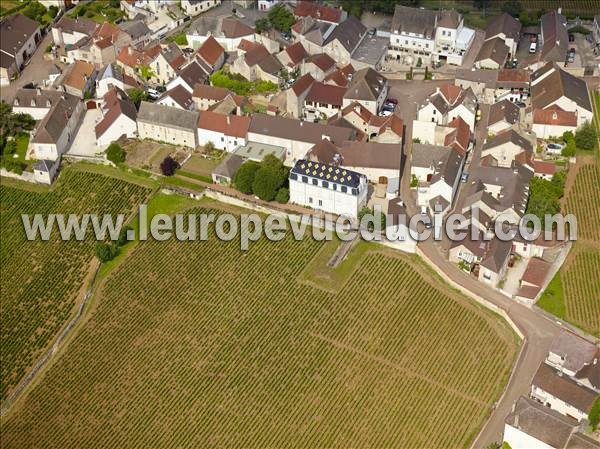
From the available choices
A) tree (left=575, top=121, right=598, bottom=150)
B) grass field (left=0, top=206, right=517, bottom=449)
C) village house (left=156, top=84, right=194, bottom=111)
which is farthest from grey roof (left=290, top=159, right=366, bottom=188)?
tree (left=575, top=121, right=598, bottom=150)

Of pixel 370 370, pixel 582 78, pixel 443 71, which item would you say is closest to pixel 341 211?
pixel 370 370

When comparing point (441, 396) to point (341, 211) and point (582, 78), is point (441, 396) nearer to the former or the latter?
point (341, 211)

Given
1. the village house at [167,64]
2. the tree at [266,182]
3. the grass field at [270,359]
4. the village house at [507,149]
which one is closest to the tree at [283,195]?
the tree at [266,182]

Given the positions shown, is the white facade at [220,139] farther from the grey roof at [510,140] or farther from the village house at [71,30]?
the village house at [71,30]

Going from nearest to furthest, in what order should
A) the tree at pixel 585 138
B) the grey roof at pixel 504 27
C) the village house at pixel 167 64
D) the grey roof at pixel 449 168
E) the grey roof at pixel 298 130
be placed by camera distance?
the grey roof at pixel 449 168
the grey roof at pixel 298 130
the tree at pixel 585 138
the village house at pixel 167 64
the grey roof at pixel 504 27

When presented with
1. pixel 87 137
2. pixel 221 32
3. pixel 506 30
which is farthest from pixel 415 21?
pixel 87 137

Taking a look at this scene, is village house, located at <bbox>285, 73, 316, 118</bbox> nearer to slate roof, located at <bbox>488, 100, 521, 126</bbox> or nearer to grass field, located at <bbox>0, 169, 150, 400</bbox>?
grass field, located at <bbox>0, 169, 150, 400</bbox>

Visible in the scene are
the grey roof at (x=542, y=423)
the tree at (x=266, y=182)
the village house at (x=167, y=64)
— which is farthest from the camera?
the village house at (x=167, y=64)
